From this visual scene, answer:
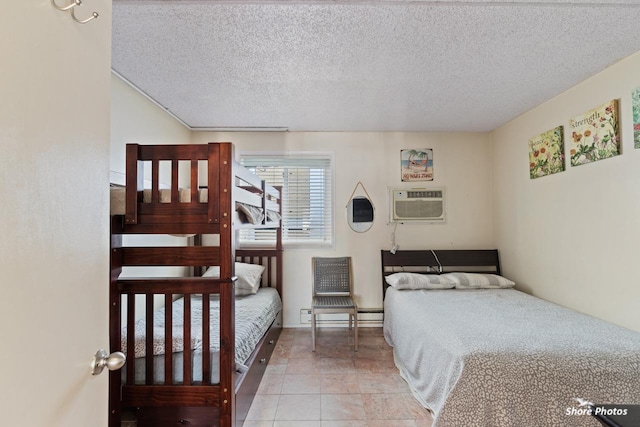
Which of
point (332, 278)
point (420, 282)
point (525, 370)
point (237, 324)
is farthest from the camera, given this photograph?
point (332, 278)

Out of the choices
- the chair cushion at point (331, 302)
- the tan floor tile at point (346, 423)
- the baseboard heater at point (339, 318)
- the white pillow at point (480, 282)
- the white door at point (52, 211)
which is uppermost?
the white door at point (52, 211)

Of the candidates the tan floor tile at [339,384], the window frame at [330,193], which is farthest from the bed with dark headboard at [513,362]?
the window frame at [330,193]

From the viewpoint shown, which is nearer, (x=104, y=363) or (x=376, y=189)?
(x=104, y=363)

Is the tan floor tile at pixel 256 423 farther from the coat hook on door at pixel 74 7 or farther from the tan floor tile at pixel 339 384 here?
the coat hook on door at pixel 74 7

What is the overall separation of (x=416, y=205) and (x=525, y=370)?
2.21 meters

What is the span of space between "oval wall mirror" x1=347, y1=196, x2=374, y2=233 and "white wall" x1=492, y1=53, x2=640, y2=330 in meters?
1.56

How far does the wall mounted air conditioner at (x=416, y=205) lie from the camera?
11.6ft

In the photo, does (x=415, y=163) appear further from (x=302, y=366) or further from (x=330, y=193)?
(x=302, y=366)

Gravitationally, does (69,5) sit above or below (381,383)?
above

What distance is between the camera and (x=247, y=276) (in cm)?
314

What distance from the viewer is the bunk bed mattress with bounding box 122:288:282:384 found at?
1631 millimetres

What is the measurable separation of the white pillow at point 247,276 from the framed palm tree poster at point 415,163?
2.10 metres

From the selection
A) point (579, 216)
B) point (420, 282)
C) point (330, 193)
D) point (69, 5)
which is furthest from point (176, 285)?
point (579, 216)

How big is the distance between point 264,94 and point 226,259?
1591 mm
